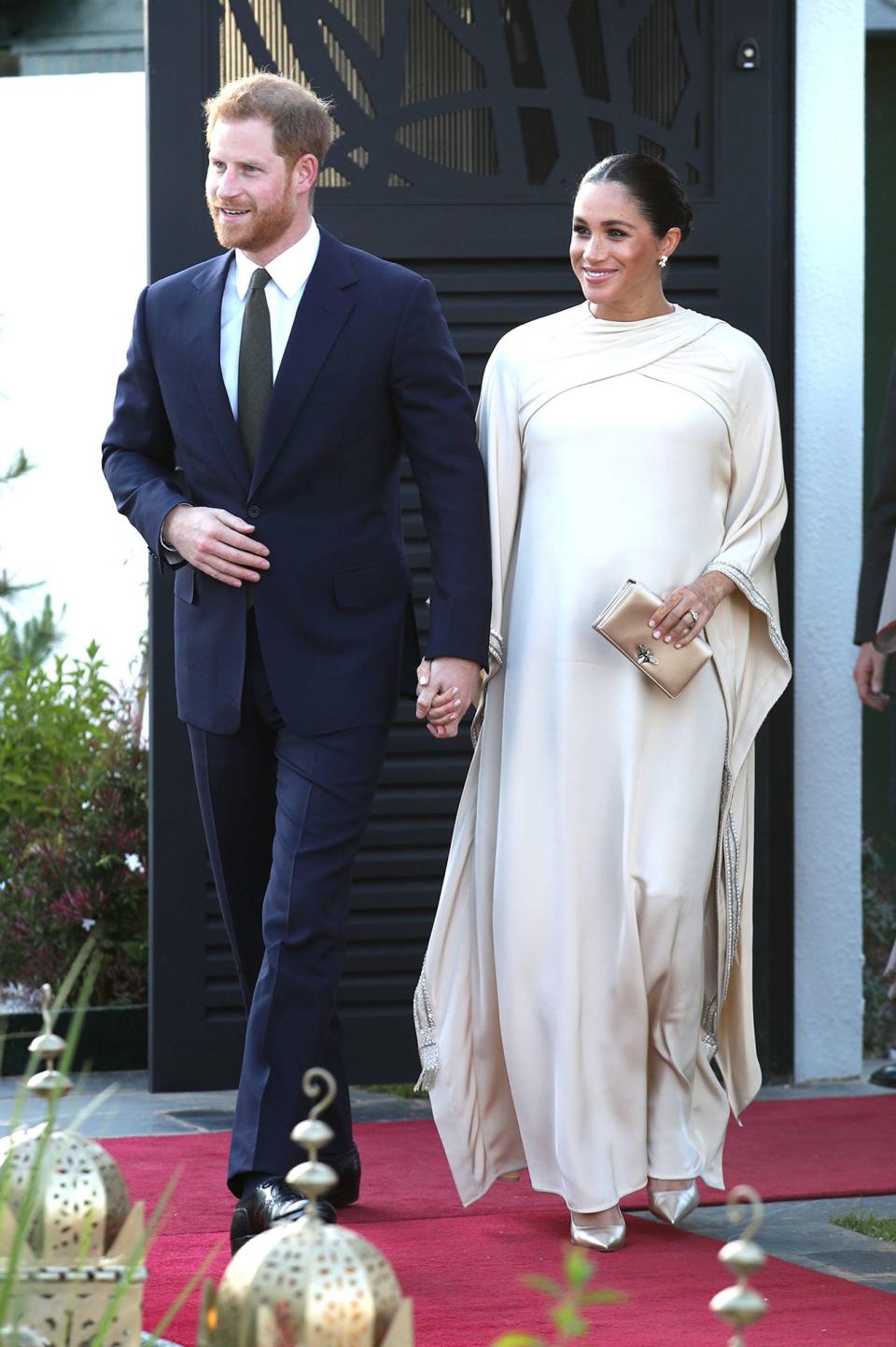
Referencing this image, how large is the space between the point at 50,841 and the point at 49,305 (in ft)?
6.26

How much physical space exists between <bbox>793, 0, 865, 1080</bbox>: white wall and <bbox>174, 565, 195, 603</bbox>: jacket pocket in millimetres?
1985

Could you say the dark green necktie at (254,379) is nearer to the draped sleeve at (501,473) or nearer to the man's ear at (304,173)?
the man's ear at (304,173)

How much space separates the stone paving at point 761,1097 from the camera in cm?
339

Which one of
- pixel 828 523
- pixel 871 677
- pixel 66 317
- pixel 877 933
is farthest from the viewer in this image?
pixel 66 317

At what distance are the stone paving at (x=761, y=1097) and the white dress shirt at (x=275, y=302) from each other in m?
1.25

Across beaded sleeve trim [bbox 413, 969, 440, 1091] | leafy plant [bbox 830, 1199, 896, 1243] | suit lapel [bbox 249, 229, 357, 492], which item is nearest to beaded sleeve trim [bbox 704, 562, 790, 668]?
suit lapel [bbox 249, 229, 357, 492]

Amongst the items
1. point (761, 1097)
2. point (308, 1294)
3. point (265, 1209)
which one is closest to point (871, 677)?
point (761, 1097)

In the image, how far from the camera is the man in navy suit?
11.5ft

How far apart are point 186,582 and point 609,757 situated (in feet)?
2.65

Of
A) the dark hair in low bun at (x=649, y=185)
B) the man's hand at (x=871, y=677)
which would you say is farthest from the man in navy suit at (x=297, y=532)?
the man's hand at (x=871, y=677)

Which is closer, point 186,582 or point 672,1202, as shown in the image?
point 672,1202

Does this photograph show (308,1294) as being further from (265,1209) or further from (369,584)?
(369,584)

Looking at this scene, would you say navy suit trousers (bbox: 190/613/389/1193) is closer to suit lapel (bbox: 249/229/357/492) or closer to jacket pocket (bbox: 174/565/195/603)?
jacket pocket (bbox: 174/565/195/603)

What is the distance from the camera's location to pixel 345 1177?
3.70m
